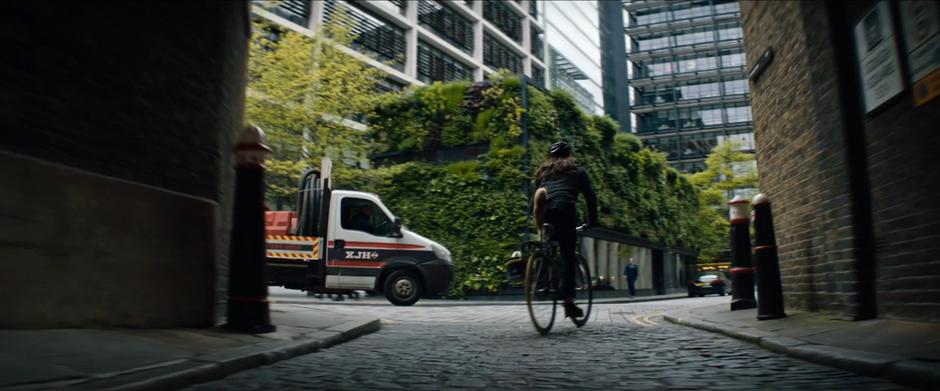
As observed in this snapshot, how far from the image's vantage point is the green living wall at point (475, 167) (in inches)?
695

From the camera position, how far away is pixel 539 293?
249 inches

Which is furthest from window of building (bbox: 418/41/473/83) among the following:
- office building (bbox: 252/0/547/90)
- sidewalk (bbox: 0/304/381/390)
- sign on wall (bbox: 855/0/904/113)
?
sidewalk (bbox: 0/304/381/390)

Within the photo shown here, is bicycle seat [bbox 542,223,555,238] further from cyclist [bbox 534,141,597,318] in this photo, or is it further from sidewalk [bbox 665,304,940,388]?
sidewalk [bbox 665,304,940,388]

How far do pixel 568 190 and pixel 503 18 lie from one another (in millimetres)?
36411

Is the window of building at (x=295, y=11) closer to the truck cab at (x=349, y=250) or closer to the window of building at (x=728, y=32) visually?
the truck cab at (x=349, y=250)

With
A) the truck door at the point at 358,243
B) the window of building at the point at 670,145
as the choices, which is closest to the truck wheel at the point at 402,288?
the truck door at the point at 358,243

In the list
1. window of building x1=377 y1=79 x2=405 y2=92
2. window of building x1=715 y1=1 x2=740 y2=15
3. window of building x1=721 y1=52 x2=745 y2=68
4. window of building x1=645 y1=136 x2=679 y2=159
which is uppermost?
window of building x1=715 y1=1 x2=740 y2=15

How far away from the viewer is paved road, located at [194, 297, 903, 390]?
11.1 ft

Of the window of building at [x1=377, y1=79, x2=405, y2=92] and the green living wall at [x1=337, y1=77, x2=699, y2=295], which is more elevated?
the window of building at [x1=377, y1=79, x2=405, y2=92]

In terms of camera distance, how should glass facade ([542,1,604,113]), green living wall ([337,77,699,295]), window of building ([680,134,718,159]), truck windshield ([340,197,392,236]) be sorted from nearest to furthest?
truck windshield ([340,197,392,236]), green living wall ([337,77,699,295]), glass facade ([542,1,604,113]), window of building ([680,134,718,159])

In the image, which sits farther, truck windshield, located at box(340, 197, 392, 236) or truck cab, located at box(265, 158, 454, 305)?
truck windshield, located at box(340, 197, 392, 236)

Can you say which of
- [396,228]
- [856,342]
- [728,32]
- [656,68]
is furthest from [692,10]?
[856,342]

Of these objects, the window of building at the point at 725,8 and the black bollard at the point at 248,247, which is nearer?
the black bollard at the point at 248,247

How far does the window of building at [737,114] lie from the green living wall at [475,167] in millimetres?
46766
